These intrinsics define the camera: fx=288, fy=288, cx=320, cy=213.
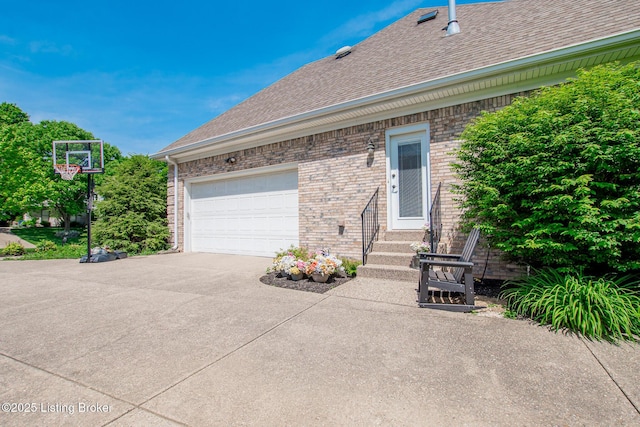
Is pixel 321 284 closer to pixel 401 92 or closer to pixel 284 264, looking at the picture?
pixel 284 264

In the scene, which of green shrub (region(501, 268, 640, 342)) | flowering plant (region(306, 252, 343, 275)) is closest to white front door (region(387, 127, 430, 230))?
flowering plant (region(306, 252, 343, 275))

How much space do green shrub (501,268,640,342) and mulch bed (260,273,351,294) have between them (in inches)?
95.3

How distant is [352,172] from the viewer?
20.4ft

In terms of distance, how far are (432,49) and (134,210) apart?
9.87 meters

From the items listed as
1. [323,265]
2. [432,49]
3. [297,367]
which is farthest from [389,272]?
[432,49]

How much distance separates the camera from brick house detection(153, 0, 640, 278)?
4680 mm

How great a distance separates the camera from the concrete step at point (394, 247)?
526cm

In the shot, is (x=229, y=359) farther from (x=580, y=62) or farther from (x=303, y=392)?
(x=580, y=62)

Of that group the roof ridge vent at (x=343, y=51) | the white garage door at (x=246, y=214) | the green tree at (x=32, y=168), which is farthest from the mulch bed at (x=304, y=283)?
the green tree at (x=32, y=168)

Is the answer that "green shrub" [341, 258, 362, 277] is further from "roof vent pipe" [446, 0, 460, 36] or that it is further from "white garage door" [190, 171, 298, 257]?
"roof vent pipe" [446, 0, 460, 36]

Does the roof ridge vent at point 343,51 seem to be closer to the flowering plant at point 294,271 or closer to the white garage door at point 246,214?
the white garage door at point 246,214

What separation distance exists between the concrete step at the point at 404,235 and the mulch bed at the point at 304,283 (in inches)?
48.3

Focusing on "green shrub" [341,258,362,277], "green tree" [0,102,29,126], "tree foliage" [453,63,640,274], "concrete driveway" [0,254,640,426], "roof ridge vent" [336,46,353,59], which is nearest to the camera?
"concrete driveway" [0,254,640,426]

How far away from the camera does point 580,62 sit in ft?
13.8
